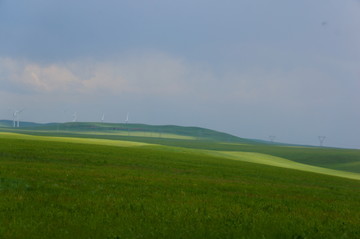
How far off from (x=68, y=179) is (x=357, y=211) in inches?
457

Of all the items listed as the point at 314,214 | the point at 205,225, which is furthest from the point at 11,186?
the point at 314,214

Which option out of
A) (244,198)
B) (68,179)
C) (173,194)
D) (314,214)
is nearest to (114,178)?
(68,179)

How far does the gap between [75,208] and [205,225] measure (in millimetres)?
3757

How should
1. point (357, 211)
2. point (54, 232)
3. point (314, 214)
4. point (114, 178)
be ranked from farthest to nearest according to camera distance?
point (114, 178)
point (357, 211)
point (314, 214)
point (54, 232)

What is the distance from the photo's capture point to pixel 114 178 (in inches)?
765

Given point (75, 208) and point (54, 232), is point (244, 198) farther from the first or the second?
point (54, 232)

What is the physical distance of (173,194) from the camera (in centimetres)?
1546

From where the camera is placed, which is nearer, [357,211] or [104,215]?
[104,215]

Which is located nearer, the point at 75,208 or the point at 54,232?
the point at 54,232

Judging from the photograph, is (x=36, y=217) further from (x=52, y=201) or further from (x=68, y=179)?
(x=68, y=179)

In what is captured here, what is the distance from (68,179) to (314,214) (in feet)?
32.8

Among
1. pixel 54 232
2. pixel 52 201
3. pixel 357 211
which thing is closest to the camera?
pixel 54 232

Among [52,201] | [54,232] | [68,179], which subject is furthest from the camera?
[68,179]

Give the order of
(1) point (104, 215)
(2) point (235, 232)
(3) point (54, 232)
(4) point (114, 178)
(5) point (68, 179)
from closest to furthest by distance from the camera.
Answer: (3) point (54, 232), (2) point (235, 232), (1) point (104, 215), (5) point (68, 179), (4) point (114, 178)
